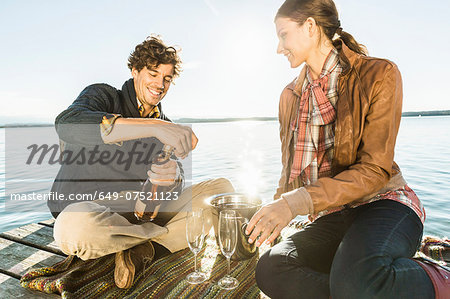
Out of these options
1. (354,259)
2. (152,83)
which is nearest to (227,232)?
(354,259)

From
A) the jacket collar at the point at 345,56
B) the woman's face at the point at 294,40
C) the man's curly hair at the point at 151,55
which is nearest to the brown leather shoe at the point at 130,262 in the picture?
the man's curly hair at the point at 151,55

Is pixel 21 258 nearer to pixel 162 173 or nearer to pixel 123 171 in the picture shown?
pixel 123 171

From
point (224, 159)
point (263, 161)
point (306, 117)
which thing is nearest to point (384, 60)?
point (306, 117)

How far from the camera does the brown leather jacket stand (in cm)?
157

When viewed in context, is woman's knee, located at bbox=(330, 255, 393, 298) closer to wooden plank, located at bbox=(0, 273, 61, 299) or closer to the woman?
the woman

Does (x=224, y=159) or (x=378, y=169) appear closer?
(x=378, y=169)

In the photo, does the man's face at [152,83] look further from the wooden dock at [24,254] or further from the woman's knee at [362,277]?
the woman's knee at [362,277]

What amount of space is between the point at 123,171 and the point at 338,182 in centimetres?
174

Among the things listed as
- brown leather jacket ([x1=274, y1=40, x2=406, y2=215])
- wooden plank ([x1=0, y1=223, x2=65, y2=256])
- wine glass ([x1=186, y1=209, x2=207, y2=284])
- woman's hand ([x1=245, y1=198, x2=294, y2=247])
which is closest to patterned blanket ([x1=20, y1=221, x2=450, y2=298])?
wine glass ([x1=186, y1=209, x2=207, y2=284])

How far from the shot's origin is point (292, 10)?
185 centimetres

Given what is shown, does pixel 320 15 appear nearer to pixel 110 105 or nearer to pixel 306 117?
pixel 306 117

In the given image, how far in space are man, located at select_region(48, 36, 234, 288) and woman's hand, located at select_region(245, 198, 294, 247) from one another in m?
0.66

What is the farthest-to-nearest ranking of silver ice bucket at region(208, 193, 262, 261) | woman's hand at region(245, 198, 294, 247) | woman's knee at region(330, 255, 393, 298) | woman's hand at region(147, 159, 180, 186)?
woman's hand at region(147, 159, 180, 186) < silver ice bucket at region(208, 193, 262, 261) < woman's hand at region(245, 198, 294, 247) < woman's knee at region(330, 255, 393, 298)

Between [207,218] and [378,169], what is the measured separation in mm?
978
